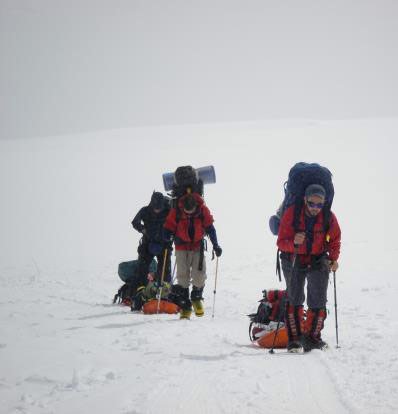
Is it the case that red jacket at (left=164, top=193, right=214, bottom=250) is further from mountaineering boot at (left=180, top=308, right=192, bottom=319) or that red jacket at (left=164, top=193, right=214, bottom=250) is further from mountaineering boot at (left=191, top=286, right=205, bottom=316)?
mountaineering boot at (left=180, top=308, right=192, bottom=319)

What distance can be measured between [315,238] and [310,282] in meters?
0.50

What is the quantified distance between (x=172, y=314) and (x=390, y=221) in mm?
17555

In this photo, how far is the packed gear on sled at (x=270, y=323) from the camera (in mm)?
5574

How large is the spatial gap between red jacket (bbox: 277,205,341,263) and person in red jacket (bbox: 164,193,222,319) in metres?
2.03

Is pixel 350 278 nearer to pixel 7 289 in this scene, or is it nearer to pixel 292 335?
pixel 292 335

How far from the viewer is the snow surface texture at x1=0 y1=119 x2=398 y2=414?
3.46 m

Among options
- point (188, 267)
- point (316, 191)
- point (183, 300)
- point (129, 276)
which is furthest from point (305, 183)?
point (129, 276)

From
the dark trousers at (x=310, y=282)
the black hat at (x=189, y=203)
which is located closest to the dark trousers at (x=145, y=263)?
the black hat at (x=189, y=203)

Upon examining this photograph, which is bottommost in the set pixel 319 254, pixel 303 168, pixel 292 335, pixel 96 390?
pixel 96 390

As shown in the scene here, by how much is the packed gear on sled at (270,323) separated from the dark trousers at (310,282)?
268 mm

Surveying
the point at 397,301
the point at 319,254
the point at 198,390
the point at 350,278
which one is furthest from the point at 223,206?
the point at 198,390

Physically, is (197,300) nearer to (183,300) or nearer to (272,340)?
(183,300)

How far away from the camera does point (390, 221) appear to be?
890 inches

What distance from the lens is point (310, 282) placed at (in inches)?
209
